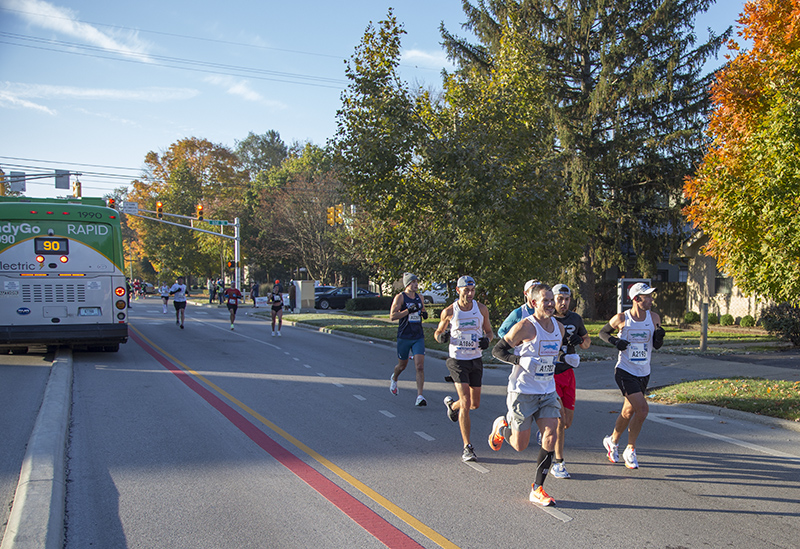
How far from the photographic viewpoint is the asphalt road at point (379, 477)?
14.7 feet

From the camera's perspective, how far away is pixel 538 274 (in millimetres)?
16844

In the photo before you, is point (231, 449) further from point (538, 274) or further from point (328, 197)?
point (328, 197)

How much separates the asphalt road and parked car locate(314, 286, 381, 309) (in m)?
28.3

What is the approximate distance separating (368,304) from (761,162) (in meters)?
27.4

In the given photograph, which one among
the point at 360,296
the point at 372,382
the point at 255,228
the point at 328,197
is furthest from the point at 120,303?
the point at 255,228

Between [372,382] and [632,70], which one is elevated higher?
[632,70]

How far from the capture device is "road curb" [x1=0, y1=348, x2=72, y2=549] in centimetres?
408

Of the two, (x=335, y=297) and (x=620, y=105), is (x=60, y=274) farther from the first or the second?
(x=335, y=297)

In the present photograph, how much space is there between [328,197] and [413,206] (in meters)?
26.1

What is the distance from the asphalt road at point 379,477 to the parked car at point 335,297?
93.0 ft

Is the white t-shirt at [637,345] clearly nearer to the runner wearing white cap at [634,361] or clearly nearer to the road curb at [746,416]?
the runner wearing white cap at [634,361]

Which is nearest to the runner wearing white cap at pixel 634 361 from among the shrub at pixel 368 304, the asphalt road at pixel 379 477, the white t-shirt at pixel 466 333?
the asphalt road at pixel 379 477

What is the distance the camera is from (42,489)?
4.89m

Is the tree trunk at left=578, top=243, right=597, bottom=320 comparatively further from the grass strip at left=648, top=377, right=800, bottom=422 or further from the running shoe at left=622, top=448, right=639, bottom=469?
the running shoe at left=622, top=448, right=639, bottom=469
